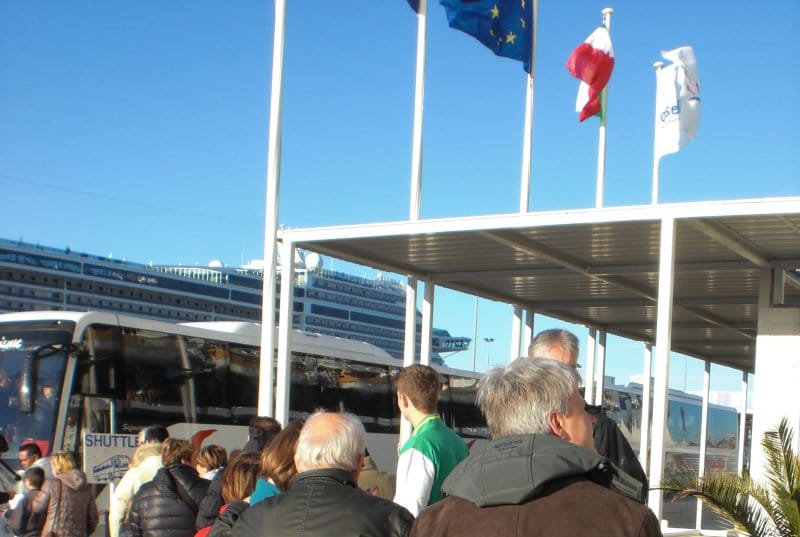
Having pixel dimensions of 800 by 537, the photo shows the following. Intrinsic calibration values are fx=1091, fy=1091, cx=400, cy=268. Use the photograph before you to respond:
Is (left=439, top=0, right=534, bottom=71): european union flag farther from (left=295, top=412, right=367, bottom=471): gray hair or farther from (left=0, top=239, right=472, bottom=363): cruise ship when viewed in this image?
(left=0, top=239, right=472, bottom=363): cruise ship

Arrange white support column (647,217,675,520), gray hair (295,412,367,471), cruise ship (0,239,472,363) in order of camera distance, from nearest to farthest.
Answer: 1. gray hair (295,412,367,471)
2. white support column (647,217,675,520)
3. cruise ship (0,239,472,363)

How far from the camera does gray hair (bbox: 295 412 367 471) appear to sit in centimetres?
362

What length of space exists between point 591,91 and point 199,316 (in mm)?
63278

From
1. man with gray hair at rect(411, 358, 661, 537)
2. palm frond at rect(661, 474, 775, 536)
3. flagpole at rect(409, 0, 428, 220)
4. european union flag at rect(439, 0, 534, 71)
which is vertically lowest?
palm frond at rect(661, 474, 775, 536)

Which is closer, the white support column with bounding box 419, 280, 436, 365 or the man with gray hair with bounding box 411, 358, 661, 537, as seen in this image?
the man with gray hair with bounding box 411, 358, 661, 537

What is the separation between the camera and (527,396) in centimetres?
264

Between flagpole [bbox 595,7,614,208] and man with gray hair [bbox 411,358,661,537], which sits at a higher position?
flagpole [bbox 595,7,614,208]

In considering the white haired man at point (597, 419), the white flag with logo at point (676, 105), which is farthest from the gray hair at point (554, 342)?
the white flag with logo at point (676, 105)

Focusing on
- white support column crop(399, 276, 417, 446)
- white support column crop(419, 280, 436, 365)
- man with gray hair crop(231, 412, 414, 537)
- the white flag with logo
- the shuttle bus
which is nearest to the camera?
man with gray hair crop(231, 412, 414, 537)

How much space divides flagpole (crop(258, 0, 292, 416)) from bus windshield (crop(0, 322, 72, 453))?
5097mm

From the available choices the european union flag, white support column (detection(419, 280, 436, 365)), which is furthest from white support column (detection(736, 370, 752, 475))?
white support column (detection(419, 280, 436, 365))

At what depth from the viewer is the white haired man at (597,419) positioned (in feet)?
14.9

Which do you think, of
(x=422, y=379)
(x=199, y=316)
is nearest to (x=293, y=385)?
(x=422, y=379)

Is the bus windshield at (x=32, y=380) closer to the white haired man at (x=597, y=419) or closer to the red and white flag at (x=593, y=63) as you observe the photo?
the red and white flag at (x=593, y=63)
